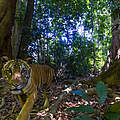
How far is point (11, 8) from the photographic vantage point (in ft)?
15.0

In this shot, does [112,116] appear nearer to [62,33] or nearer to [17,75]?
[17,75]

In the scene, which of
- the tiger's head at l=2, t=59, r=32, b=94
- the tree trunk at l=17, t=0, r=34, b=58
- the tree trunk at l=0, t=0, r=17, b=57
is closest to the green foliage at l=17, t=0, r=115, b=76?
the tree trunk at l=17, t=0, r=34, b=58

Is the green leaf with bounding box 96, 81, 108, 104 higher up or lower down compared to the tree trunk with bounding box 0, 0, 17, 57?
lower down

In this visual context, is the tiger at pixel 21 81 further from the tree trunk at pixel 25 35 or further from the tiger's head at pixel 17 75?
the tree trunk at pixel 25 35

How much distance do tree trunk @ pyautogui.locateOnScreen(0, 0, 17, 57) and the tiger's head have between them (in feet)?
7.13

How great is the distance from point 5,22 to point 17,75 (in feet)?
8.70

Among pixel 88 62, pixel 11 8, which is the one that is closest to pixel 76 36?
pixel 88 62

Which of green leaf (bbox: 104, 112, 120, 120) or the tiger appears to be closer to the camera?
green leaf (bbox: 104, 112, 120, 120)

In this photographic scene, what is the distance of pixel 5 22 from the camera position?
14.4ft

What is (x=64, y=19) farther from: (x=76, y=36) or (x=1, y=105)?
(x=1, y=105)

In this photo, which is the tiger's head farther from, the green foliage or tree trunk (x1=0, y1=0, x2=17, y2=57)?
the green foliage

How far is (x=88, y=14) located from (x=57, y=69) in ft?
11.0

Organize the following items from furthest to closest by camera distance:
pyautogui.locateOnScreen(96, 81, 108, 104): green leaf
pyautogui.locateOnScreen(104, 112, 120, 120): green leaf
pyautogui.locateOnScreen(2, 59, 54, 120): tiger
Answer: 1. pyautogui.locateOnScreen(2, 59, 54, 120): tiger
2. pyautogui.locateOnScreen(96, 81, 108, 104): green leaf
3. pyautogui.locateOnScreen(104, 112, 120, 120): green leaf

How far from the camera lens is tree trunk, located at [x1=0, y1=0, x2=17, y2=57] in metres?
4.31
